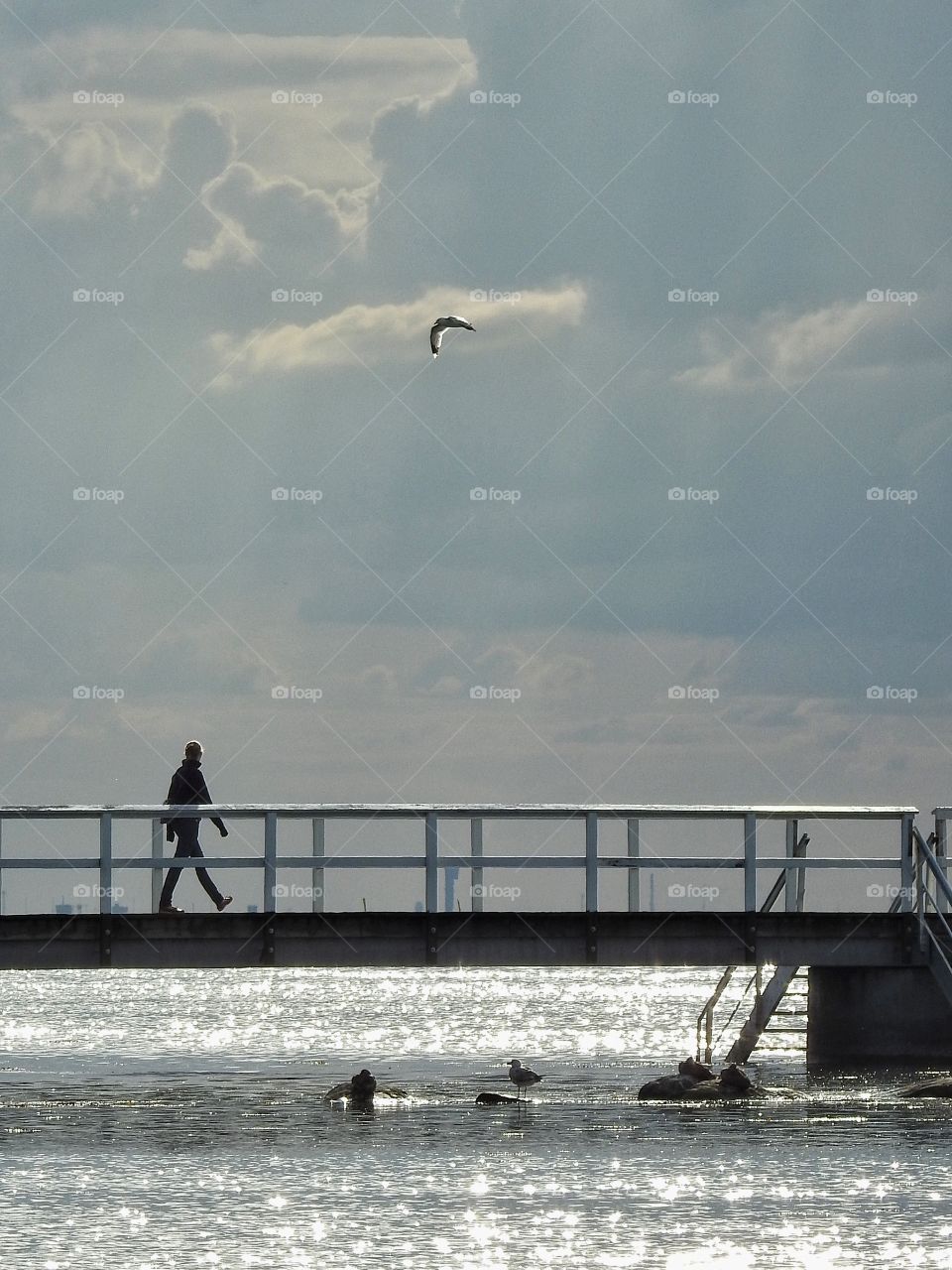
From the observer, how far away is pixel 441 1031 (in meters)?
64.9

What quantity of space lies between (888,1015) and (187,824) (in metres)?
10.9

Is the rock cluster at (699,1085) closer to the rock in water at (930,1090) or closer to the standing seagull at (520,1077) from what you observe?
the standing seagull at (520,1077)

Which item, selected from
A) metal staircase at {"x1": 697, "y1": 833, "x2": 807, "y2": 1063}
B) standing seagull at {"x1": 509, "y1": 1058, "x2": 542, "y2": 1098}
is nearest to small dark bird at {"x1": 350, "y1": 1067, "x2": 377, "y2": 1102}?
standing seagull at {"x1": 509, "y1": 1058, "x2": 542, "y2": 1098}

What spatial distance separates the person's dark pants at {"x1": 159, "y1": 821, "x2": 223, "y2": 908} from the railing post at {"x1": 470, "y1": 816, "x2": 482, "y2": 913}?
2776 millimetres

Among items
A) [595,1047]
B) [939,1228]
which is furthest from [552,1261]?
[595,1047]

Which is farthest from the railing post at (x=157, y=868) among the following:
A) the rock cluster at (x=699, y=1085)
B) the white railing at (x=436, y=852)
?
the rock cluster at (x=699, y=1085)

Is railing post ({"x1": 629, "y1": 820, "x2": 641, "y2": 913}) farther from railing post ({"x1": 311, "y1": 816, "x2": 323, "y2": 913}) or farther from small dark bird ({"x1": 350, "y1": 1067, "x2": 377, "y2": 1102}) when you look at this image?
small dark bird ({"x1": 350, "y1": 1067, "x2": 377, "y2": 1102})

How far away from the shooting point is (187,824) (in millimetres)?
21906

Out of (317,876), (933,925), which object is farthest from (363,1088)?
(933,925)

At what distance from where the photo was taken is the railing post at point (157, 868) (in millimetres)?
21719

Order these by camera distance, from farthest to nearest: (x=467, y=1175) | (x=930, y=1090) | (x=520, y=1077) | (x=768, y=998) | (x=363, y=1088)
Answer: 1. (x=520, y=1077)
2. (x=768, y=998)
3. (x=363, y=1088)
4. (x=930, y=1090)
5. (x=467, y=1175)

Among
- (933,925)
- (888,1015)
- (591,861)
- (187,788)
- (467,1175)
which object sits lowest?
(467,1175)

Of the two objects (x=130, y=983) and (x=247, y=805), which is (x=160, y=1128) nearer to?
(x=247, y=805)

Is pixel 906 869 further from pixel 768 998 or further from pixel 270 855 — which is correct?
pixel 270 855
